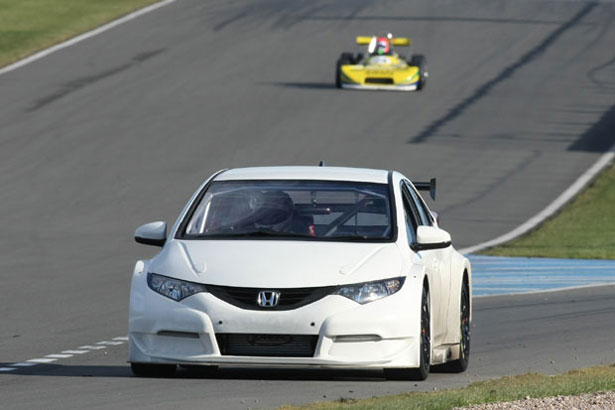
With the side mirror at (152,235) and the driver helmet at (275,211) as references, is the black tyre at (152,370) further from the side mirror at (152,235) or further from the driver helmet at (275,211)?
the driver helmet at (275,211)

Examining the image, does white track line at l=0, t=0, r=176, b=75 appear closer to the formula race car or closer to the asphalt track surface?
the asphalt track surface

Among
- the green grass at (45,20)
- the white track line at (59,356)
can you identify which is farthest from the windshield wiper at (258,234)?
the green grass at (45,20)

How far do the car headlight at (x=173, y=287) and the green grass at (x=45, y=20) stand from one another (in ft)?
115

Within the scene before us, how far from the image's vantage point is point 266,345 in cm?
889

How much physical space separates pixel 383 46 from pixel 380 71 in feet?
2.55

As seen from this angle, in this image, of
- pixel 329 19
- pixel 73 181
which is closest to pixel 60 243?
pixel 73 181

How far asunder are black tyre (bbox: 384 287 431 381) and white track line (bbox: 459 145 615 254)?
503 inches

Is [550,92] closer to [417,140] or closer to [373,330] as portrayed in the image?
[417,140]

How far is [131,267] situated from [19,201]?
729 centimetres

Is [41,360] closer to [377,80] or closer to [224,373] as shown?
[224,373]

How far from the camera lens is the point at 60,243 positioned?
72.8ft

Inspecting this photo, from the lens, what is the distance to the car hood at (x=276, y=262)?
8898 millimetres

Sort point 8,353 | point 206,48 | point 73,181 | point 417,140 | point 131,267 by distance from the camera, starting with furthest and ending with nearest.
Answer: point 206,48, point 417,140, point 73,181, point 131,267, point 8,353

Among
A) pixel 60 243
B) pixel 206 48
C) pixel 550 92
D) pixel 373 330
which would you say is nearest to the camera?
pixel 373 330
